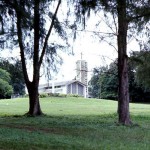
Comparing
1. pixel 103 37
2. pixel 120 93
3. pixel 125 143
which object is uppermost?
pixel 103 37

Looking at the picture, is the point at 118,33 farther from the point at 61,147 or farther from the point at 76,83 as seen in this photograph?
the point at 76,83

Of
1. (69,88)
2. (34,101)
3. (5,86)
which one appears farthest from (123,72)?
(69,88)

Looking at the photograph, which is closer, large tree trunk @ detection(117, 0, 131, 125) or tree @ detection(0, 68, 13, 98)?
large tree trunk @ detection(117, 0, 131, 125)

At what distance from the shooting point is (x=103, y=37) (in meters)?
19.3

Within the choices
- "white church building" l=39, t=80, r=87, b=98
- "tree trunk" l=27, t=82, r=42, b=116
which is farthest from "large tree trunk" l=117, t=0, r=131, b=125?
"white church building" l=39, t=80, r=87, b=98

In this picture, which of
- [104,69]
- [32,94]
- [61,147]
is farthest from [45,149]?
[32,94]

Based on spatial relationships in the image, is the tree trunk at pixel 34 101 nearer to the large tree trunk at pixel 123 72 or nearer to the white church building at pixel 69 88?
the large tree trunk at pixel 123 72

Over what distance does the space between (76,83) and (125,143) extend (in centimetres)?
8362

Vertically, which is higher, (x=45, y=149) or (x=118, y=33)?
(x=118, y=33)

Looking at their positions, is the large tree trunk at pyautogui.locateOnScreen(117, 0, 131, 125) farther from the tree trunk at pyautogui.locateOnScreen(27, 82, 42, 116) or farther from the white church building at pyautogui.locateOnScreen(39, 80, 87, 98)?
the white church building at pyautogui.locateOnScreen(39, 80, 87, 98)

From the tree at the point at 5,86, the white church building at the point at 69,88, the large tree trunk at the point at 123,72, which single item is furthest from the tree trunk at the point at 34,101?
the white church building at the point at 69,88

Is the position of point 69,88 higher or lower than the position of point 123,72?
higher

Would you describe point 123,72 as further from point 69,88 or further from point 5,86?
point 69,88

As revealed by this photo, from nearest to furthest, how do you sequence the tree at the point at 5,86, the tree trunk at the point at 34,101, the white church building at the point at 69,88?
the tree trunk at the point at 34,101, the tree at the point at 5,86, the white church building at the point at 69,88
